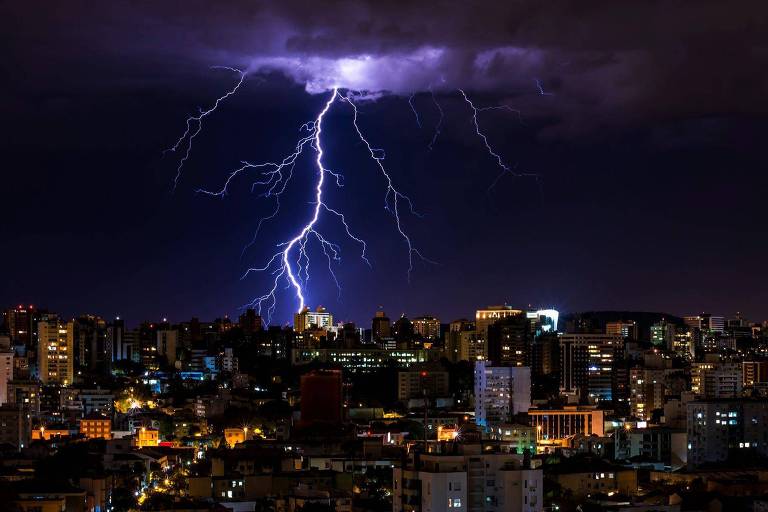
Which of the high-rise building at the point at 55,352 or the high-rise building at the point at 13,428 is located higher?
the high-rise building at the point at 55,352

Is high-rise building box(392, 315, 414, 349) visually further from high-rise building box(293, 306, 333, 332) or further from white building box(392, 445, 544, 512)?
white building box(392, 445, 544, 512)

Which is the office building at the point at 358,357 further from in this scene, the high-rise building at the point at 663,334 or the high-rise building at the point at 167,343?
the high-rise building at the point at 663,334

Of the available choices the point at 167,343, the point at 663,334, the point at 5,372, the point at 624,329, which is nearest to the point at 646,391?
the point at 5,372

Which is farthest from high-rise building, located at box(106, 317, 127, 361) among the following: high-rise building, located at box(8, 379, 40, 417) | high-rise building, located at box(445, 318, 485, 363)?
high-rise building, located at box(8, 379, 40, 417)

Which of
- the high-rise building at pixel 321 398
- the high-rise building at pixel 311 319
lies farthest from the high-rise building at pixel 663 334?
the high-rise building at pixel 321 398

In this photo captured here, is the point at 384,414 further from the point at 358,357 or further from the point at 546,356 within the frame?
the point at 358,357

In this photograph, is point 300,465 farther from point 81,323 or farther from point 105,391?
point 81,323
